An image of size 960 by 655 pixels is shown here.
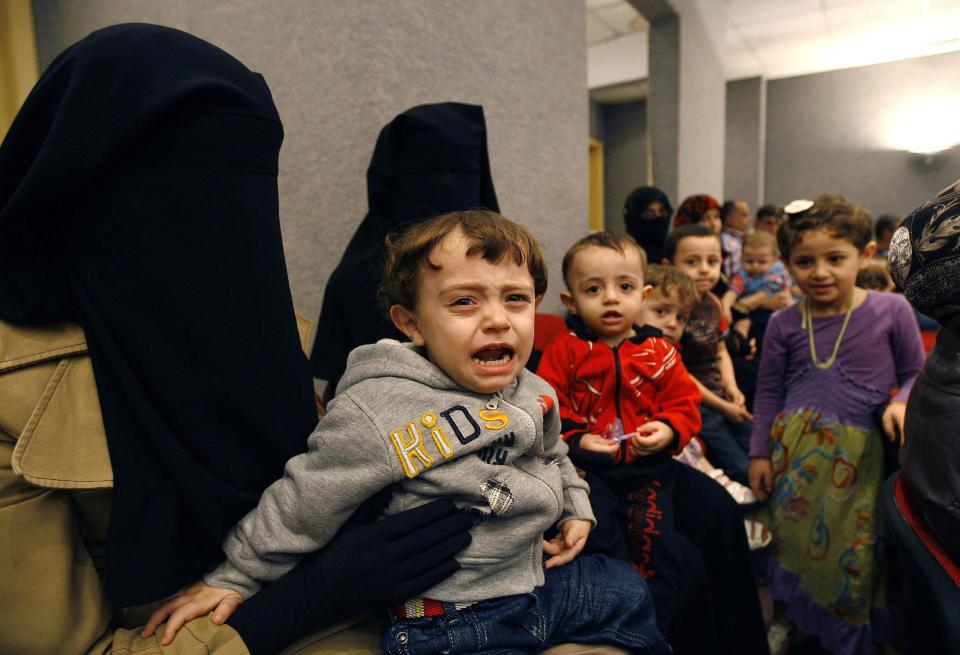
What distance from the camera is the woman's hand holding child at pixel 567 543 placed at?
4.09 feet

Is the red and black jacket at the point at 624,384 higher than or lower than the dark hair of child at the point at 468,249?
lower

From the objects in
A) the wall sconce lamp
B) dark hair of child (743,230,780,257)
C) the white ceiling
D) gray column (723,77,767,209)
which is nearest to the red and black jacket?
dark hair of child (743,230,780,257)

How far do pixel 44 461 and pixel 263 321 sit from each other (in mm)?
389

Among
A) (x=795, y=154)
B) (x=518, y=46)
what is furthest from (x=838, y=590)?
(x=795, y=154)

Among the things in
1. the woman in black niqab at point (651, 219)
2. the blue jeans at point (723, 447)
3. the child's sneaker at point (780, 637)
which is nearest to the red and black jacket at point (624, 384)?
the blue jeans at point (723, 447)

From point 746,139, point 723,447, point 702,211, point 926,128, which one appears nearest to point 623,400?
point 723,447

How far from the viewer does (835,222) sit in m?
1.99

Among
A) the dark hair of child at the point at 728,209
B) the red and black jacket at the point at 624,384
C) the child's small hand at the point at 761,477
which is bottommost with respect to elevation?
the child's small hand at the point at 761,477

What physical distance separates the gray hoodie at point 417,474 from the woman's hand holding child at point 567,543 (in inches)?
3.1

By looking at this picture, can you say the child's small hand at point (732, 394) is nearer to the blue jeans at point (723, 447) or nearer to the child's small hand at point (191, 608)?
the blue jeans at point (723, 447)

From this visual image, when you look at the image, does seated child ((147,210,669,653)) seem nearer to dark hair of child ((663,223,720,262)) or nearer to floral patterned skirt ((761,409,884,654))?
floral patterned skirt ((761,409,884,654))

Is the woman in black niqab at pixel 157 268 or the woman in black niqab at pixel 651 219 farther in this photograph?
the woman in black niqab at pixel 651 219

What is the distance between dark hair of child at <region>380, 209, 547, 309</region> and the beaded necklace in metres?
1.32

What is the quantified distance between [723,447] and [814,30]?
25.6 feet
